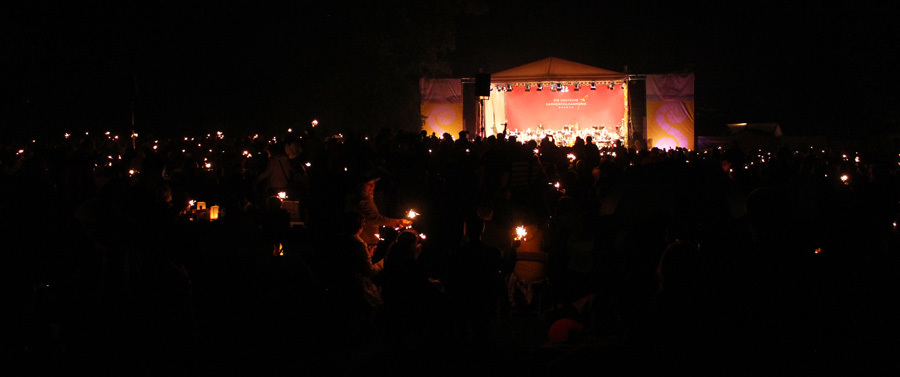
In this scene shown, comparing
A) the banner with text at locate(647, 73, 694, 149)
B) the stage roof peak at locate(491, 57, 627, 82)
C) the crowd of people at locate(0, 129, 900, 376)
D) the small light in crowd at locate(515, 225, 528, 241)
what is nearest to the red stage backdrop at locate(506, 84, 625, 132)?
the stage roof peak at locate(491, 57, 627, 82)

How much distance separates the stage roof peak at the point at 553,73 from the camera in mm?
21891

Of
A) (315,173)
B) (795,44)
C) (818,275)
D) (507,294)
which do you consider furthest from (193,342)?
(795,44)

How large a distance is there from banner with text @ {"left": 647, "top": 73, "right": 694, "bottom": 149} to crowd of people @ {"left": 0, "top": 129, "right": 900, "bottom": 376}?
13142 mm

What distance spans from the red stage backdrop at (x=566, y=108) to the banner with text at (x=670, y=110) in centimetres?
396

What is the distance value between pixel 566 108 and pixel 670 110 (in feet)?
18.7

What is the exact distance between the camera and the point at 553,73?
22203mm

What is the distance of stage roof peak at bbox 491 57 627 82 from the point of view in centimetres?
2189

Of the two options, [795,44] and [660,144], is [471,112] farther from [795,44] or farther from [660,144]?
[795,44]

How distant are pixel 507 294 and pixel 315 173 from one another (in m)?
3.39

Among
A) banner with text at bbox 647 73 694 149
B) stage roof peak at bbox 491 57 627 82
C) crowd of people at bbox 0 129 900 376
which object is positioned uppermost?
stage roof peak at bbox 491 57 627 82

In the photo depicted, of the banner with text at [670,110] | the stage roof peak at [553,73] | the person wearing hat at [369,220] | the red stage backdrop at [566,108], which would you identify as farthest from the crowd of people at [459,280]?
the red stage backdrop at [566,108]

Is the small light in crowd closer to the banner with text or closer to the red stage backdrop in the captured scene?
the banner with text

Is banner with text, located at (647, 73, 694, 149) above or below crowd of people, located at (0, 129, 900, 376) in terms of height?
above

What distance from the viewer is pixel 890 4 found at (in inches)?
1009
